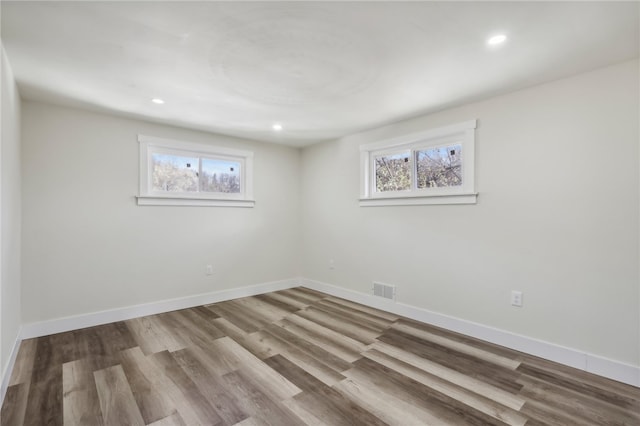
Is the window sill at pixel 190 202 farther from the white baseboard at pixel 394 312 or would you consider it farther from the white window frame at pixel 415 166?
the white window frame at pixel 415 166

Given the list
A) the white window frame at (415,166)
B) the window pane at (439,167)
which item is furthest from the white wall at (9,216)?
the window pane at (439,167)

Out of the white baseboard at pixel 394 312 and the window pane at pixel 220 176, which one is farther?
the window pane at pixel 220 176

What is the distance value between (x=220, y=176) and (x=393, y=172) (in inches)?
95.4

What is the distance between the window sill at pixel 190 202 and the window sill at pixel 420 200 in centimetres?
176

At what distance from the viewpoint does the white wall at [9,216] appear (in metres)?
2.06

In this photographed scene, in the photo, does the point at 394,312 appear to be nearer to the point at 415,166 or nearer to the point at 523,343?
the point at 523,343

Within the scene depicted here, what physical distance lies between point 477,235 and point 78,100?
4127 millimetres

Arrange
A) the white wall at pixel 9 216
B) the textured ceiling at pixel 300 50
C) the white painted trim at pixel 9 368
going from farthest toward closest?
the white wall at pixel 9 216, the white painted trim at pixel 9 368, the textured ceiling at pixel 300 50

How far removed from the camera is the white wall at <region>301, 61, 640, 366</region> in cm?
223

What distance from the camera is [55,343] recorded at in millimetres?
2812

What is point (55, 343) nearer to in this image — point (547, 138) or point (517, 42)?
point (517, 42)

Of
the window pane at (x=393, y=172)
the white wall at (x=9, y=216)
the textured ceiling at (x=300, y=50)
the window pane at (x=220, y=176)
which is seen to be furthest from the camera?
the window pane at (x=220, y=176)

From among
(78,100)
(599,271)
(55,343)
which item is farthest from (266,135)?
(599,271)

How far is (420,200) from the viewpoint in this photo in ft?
11.3
